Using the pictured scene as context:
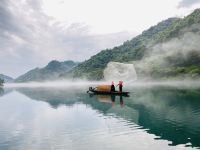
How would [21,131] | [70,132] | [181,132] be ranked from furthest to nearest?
[21,131] → [70,132] → [181,132]

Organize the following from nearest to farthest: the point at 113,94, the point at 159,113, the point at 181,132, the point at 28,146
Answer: the point at 28,146 → the point at 181,132 → the point at 159,113 → the point at 113,94

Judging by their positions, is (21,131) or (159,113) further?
(159,113)

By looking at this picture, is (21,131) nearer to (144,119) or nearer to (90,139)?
(90,139)

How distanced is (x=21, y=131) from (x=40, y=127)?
4.04m

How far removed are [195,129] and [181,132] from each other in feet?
7.48

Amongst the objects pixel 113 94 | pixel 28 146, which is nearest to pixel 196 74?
pixel 113 94

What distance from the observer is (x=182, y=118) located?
46.9 meters

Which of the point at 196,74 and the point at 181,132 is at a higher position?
the point at 196,74

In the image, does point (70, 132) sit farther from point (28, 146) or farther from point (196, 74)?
point (196, 74)

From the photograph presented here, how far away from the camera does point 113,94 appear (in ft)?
314

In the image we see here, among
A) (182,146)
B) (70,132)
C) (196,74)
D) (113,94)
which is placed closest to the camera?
(182,146)

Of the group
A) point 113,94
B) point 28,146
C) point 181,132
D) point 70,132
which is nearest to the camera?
point 28,146

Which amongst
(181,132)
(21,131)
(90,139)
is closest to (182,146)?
(181,132)

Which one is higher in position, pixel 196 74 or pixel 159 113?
pixel 196 74
